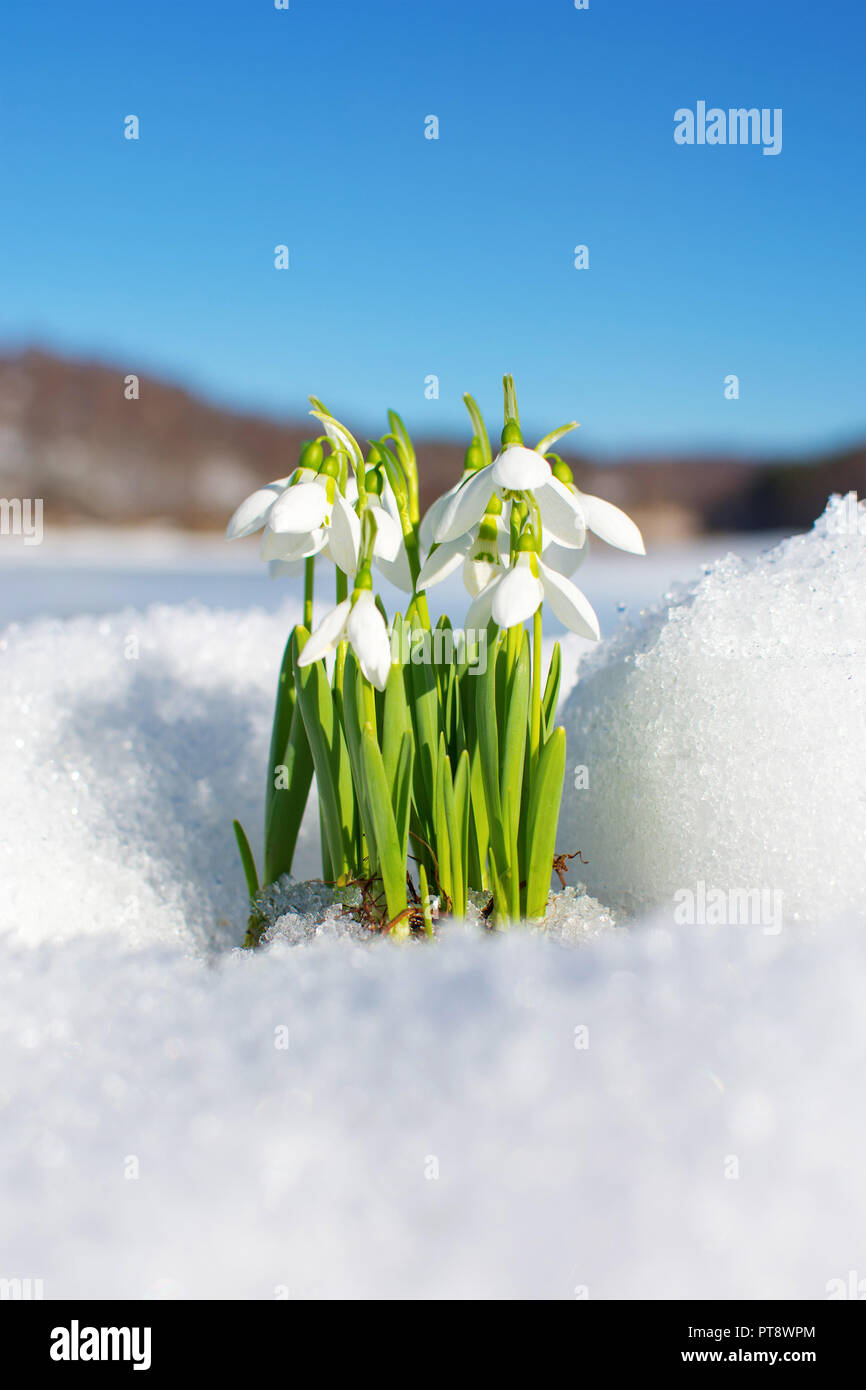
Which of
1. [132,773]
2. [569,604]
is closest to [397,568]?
[569,604]

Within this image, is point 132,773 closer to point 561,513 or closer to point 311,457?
point 311,457

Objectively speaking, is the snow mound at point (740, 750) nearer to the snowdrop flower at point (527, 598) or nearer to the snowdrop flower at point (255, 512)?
the snowdrop flower at point (527, 598)

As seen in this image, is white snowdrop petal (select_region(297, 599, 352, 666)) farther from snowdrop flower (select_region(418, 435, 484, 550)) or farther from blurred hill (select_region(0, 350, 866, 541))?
blurred hill (select_region(0, 350, 866, 541))

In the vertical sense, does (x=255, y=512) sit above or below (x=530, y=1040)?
above

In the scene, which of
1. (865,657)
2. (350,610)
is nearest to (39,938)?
(350,610)

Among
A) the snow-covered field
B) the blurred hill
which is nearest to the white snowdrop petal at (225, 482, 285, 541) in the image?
the snow-covered field

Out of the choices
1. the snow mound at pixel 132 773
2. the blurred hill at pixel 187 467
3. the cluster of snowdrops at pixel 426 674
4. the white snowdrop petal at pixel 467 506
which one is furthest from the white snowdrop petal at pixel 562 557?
the blurred hill at pixel 187 467
